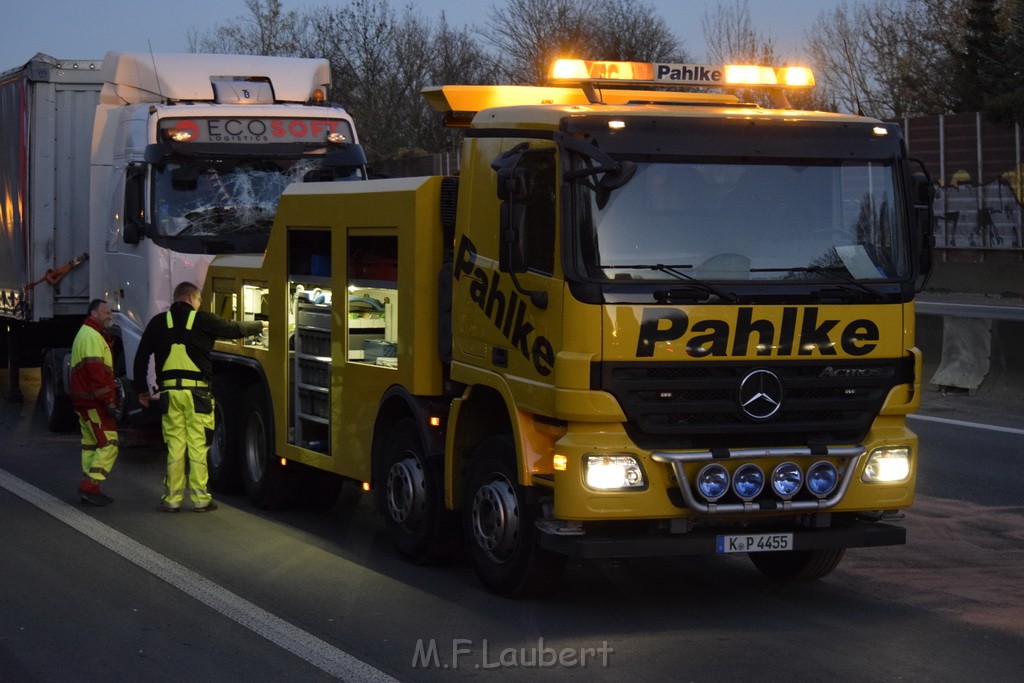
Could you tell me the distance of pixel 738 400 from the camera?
7.69 metres

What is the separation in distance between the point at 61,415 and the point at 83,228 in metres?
1.98

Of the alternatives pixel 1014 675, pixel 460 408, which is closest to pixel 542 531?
pixel 460 408

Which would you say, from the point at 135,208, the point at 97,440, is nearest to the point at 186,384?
the point at 97,440

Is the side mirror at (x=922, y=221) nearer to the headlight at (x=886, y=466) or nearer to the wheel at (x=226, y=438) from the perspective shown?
the headlight at (x=886, y=466)

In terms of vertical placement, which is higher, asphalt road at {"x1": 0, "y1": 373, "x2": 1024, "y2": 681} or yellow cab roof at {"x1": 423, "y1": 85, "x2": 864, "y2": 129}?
yellow cab roof at {"x1": 423, "y1": 85, "x2": 864, "y2": 129}

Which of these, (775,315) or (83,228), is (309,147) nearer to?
(83,228)

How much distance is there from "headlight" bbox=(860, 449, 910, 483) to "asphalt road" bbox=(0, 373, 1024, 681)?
697 mm

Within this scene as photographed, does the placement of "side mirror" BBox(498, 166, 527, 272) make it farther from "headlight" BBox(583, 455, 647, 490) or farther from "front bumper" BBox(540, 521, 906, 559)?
"front bumper" BBox(540, 521, 906, 559)

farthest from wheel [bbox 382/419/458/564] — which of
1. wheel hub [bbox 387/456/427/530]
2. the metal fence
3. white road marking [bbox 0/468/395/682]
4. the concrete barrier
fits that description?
the metal fence

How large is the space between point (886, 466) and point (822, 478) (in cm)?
42

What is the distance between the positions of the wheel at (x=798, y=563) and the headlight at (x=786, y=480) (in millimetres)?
790

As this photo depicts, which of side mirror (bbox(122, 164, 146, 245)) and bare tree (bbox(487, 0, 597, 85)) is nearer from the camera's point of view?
side mirror (bbox(122, 164, 146, 245))

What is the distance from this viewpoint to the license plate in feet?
25.5

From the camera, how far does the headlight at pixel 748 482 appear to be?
7.70m
